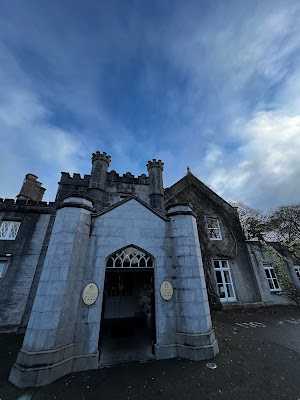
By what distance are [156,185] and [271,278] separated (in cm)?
1194

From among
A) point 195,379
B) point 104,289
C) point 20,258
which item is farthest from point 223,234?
point 20,258

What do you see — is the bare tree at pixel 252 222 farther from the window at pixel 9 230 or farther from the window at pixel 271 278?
the window at pixel 9 230

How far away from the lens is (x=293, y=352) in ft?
17.6

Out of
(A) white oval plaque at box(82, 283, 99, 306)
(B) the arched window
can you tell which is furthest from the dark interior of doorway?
(A) white oval plaque at box(82, 283, 99, 306)

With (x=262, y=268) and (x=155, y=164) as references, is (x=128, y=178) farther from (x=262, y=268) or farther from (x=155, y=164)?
(x=262, y=268)

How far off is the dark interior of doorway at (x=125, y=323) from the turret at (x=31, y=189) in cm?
877

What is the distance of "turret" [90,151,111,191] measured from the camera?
11195mm

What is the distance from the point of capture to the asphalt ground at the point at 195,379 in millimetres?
3494

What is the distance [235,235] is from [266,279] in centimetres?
389

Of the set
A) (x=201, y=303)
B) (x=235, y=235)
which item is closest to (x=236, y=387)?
(x=201, y=303)

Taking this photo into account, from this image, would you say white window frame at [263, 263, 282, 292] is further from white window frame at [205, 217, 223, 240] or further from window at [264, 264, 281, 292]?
white window frame at [205, 217, 223, 240]

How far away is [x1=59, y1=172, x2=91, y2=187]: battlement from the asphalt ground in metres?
8.59

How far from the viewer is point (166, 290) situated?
18.1 ft

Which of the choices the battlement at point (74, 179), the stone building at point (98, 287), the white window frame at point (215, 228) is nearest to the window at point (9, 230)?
the stone building at point (98, 287)
